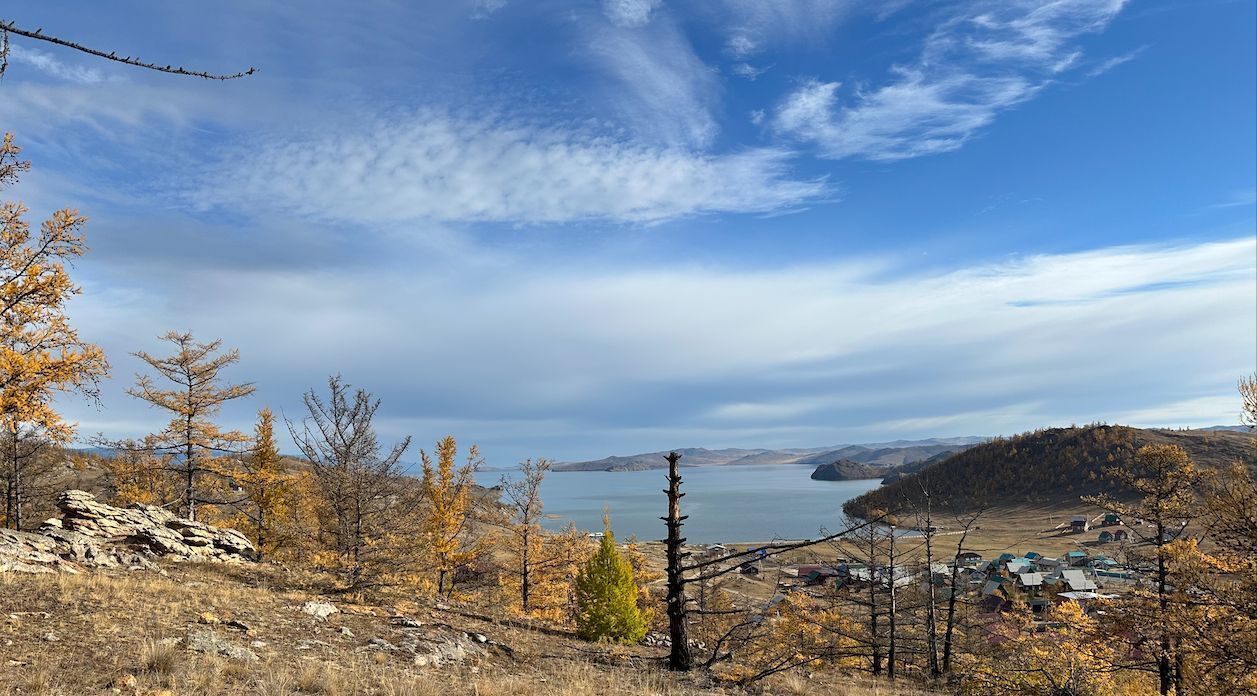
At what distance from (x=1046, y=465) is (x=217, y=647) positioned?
181 m

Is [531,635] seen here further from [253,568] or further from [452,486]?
[452,486]

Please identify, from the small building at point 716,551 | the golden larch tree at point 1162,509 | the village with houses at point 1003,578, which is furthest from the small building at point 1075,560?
the golden larch tree at point 1162,509

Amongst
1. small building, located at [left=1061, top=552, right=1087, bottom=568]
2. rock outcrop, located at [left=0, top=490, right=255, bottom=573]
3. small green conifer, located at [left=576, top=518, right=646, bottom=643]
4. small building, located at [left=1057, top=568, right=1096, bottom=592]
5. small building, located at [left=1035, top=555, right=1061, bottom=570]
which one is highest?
rock outcrop, located at [left=0, top=490, right=255, bottom=573]

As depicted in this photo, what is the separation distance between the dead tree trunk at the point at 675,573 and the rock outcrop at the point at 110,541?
14.8 metres

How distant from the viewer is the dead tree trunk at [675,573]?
12984 millimetres

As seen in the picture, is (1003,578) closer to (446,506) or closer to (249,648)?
(446,506)

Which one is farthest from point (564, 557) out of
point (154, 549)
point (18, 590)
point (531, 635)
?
point (18, 590)

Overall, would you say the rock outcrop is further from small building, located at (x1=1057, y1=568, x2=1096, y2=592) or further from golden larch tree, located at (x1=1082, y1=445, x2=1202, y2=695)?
A: small building, located at (x1=1057, y1=568, x2=1096, y2=592)

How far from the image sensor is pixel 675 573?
13141mm

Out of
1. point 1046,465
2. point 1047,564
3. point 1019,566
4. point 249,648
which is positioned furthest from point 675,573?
point 1046,465

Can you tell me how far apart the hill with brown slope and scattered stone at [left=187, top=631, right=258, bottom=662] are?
130 metres

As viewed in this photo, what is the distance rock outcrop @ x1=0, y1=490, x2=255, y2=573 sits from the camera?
50.6 feet

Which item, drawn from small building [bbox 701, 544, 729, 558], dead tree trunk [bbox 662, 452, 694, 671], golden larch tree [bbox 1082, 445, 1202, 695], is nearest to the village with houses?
small building [bbox 701, 544, 729, 558]

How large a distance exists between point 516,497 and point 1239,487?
31335mm
